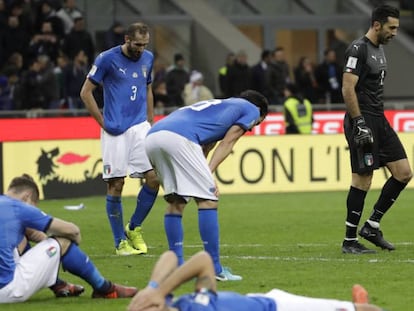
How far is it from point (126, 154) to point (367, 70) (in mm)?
2578

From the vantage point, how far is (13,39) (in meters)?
25.8

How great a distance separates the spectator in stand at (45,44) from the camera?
26109mm

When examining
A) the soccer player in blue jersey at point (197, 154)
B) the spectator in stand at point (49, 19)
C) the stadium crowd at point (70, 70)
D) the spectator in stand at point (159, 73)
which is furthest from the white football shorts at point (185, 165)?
the spectator in stand at point (49, 19)

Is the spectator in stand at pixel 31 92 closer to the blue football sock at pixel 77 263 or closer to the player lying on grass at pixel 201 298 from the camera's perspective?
the blue football sock at pixel 77 263

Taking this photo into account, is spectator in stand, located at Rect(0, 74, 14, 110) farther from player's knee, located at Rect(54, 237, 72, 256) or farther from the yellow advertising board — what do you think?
player's knee, located at Rect(54, 237, 72, 256)

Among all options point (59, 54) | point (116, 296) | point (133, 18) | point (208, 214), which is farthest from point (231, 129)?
point (133, 18)

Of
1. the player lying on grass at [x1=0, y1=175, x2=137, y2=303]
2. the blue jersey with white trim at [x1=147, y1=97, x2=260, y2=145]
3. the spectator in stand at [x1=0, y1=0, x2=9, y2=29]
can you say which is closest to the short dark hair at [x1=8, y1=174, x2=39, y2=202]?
the player lying on grass at [x1=0, y1=175, x2=137, y2=303]

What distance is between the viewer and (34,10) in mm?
27172

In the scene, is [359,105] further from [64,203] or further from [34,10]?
[34,10]

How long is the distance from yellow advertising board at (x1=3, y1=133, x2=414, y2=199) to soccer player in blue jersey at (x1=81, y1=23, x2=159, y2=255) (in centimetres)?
745

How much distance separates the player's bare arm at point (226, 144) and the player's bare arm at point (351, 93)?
1.99 metres

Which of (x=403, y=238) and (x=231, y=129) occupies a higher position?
(x=231, y=129)

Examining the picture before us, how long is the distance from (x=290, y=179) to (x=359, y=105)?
9284 mm

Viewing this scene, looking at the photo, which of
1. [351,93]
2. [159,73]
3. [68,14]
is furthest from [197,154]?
[68,14]
